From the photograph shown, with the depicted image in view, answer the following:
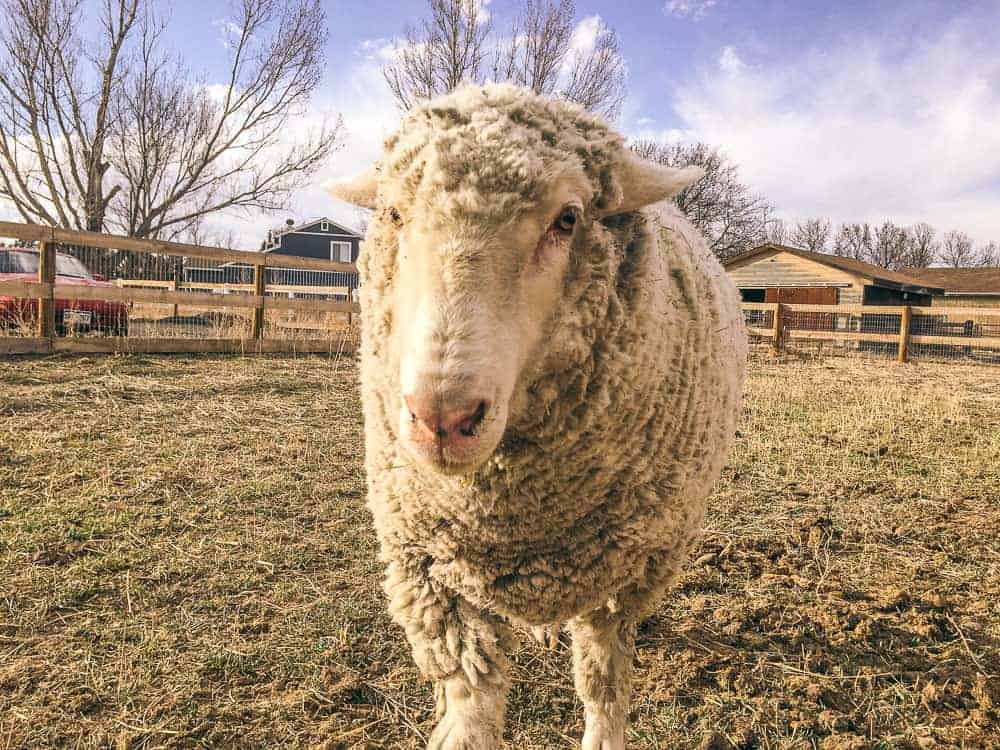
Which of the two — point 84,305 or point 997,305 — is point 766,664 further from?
point 997,305

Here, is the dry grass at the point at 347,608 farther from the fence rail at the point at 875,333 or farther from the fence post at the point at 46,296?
the fence rail at the point at 875,333

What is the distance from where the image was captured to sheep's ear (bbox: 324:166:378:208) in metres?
1.77

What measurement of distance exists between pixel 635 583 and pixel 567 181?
1.21 m

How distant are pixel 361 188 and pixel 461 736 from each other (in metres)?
1.55

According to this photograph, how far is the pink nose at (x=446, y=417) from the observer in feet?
3.80

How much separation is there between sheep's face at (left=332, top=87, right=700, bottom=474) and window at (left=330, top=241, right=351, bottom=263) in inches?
1489

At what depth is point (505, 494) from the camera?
5.16 feet

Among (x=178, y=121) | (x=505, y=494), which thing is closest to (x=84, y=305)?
(x=505, y=494)

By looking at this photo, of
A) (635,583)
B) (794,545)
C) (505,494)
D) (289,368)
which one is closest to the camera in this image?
(505,494)

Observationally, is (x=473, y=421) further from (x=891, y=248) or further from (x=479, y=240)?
(x=891, y=248)

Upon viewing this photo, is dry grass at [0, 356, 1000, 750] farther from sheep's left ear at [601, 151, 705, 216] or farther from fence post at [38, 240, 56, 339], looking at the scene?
fence post at [38, 240, 56, 339]

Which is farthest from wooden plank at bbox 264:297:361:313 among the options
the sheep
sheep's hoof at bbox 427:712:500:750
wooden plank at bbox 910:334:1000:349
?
wooden plank at bbox 910:334:1000:349

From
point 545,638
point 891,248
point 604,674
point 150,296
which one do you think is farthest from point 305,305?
Result: point 891,248

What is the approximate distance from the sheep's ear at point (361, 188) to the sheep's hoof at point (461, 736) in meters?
1.47
